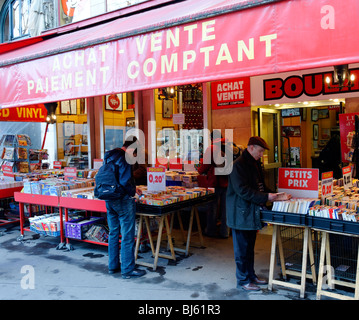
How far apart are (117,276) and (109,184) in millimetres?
1342

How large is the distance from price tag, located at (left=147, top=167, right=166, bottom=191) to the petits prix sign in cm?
370

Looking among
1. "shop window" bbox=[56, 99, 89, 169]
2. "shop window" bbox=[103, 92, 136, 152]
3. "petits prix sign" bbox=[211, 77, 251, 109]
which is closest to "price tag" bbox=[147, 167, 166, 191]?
"petits prix sign" bbox=[211, 77, 251, 109]

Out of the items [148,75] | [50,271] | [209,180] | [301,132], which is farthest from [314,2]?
[301,132]

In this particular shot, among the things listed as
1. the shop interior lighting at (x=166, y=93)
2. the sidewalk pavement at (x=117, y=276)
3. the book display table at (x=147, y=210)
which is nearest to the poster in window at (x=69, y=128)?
the shop interior lighting at (x=166, y=93)

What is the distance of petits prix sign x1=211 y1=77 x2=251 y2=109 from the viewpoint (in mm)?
8812

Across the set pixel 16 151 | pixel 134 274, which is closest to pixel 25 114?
pixel 16 151

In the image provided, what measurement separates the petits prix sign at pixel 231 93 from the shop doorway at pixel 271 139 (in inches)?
22.6

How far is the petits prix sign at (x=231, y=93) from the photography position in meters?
8.81

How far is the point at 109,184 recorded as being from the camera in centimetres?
493

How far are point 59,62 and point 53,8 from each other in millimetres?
7011

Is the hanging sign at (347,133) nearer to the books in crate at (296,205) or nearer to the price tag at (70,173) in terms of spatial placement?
the books in crate at (296,205)

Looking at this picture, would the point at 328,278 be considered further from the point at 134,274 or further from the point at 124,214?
the point at 124,214

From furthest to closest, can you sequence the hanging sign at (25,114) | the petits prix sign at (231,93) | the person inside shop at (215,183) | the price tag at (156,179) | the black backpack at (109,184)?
the hanging sign at (25,114) < the petits prix sign at (231,93) < the person inside shop at (215,183) < the price tag at (156,179) < the black backpack at (109,184)
